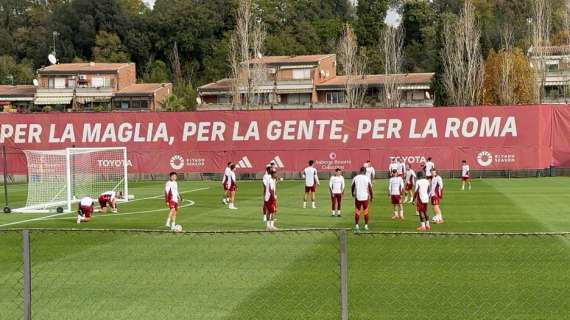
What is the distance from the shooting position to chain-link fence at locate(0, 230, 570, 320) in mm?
12672

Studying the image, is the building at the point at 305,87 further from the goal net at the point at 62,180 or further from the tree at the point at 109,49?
the goal net at the point at 62,180

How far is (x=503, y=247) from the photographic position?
1889 cm

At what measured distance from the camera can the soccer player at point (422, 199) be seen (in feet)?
79.6

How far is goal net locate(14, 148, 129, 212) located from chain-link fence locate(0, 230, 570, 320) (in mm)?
12532

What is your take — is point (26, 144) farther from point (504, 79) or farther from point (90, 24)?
point (90, 24)

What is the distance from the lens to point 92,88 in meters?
97.8

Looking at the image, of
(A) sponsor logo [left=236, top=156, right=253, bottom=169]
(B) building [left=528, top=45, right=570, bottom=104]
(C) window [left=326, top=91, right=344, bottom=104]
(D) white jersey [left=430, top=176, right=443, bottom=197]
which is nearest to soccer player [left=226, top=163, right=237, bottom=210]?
(D) white jersey [left=430, top=176, right=443, bottom=197]

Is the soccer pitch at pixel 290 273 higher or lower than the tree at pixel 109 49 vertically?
lower

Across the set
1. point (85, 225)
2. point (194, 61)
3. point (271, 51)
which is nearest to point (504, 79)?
point (271, 51)

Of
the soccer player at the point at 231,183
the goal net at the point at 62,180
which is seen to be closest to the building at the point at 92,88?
the goal net at the point at 62,180

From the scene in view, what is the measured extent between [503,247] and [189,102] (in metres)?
73.5

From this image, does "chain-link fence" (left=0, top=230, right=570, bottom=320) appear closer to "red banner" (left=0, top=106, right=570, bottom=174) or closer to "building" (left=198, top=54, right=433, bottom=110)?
"red banner" (left=0, top=106, right=570, bottom=174)

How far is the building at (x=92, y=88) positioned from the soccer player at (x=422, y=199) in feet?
244

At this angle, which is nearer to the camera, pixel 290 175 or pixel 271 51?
pixel 290 175
